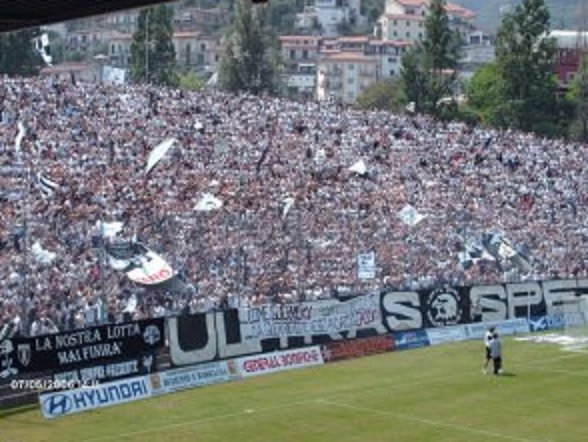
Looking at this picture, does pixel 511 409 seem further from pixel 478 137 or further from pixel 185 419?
pixel 478 137

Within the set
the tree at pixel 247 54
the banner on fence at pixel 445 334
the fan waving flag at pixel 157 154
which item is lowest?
the banner on fence at pixel 445 334

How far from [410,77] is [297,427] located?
63.9 meters

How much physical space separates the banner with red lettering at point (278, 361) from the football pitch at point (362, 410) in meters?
0.41

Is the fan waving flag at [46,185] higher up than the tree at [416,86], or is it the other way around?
the tree at [416,86]

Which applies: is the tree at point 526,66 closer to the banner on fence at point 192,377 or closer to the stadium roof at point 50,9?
the banner on fence at point 192,377

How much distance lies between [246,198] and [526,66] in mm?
46048

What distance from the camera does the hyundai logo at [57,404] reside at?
96.1ft

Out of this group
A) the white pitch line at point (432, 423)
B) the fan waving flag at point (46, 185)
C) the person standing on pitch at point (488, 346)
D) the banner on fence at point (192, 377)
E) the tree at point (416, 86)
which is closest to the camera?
the white pitch line at point (432, 423)

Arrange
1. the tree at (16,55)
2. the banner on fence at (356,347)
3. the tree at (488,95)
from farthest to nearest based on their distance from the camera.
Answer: the tree at (488,95) < the tree at (16,55) < the banner on fence at (356,347)

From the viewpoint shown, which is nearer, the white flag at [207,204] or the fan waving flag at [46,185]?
the fan waving flag at [46,185]

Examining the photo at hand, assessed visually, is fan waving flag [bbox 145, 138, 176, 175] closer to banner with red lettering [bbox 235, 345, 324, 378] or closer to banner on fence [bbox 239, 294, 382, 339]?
banner on fence [bbox 239, 294, 382, 339]

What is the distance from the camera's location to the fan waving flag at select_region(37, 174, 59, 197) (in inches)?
1586

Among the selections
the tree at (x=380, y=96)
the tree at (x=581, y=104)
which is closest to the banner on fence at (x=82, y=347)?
the tree at (x=581, y=104)

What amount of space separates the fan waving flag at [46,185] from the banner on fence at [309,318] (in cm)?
821
